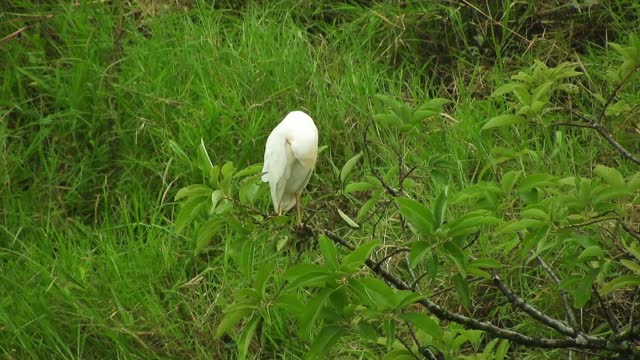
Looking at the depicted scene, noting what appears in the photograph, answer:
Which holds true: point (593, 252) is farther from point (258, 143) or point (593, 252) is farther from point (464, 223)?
point (258, 143)

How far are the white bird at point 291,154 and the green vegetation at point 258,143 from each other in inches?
3.5

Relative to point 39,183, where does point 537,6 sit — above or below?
above

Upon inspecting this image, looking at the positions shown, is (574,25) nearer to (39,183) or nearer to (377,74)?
(377,74)

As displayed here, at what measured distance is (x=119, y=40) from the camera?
5.11 metres

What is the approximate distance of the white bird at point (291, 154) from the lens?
120 inches

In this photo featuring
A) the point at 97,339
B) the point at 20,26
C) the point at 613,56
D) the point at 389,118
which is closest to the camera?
the point at 389,118

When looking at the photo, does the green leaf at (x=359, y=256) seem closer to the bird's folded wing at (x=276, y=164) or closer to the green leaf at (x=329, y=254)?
the green leaf at (x=329, y=254)

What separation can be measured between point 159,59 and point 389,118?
2553 millimetres

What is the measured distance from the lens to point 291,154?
10.2ft

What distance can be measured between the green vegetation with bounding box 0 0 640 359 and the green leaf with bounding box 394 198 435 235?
59 centimetres

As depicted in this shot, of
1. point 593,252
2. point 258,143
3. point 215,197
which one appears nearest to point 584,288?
point 593,252

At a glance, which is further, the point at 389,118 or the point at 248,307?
the point at 389,118

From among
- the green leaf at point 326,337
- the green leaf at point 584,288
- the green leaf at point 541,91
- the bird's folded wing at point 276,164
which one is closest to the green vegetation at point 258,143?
the green leaf at point 541,91

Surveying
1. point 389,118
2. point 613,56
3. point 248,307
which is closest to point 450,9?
point 613,56
